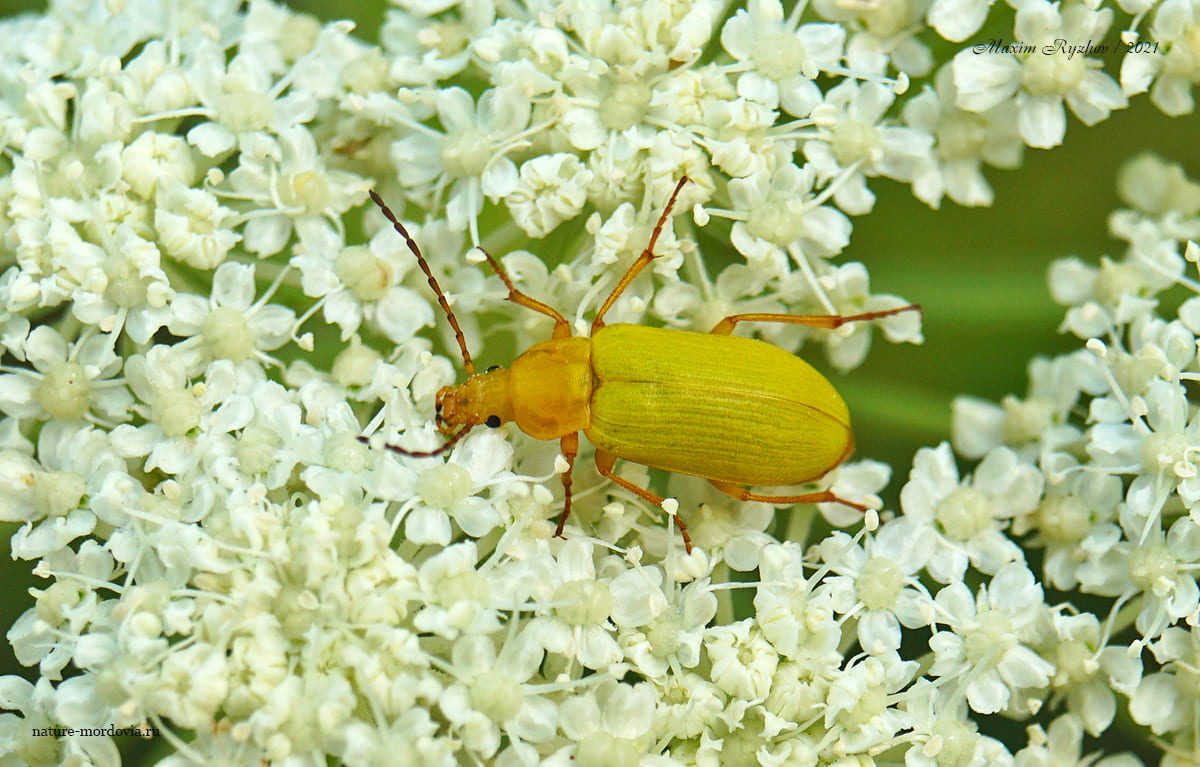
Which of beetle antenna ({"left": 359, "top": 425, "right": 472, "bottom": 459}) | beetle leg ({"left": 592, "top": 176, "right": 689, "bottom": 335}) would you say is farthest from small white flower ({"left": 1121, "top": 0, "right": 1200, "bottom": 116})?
beetle antenna ({"left": 359, "top": 425, "right": 472, "bottom": 459})

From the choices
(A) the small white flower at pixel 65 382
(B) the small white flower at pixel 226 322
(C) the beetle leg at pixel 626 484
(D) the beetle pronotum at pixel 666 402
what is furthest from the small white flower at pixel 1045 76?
(A) the small white flower at pixel 65 382

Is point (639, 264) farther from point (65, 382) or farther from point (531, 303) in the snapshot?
point (65, 382)

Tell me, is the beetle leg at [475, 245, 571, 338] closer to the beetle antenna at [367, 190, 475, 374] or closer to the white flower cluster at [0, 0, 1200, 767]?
the white flower cluster at [0, 0, 1200, 767]

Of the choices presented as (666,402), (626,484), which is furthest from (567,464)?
(666,402)

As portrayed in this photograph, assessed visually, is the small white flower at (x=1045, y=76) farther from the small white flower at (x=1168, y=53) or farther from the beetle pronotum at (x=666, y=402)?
the beetle pronotum at (x=666, y=402)

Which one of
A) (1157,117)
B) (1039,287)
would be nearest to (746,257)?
(1039,287)

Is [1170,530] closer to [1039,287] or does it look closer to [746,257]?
[1039,287]
